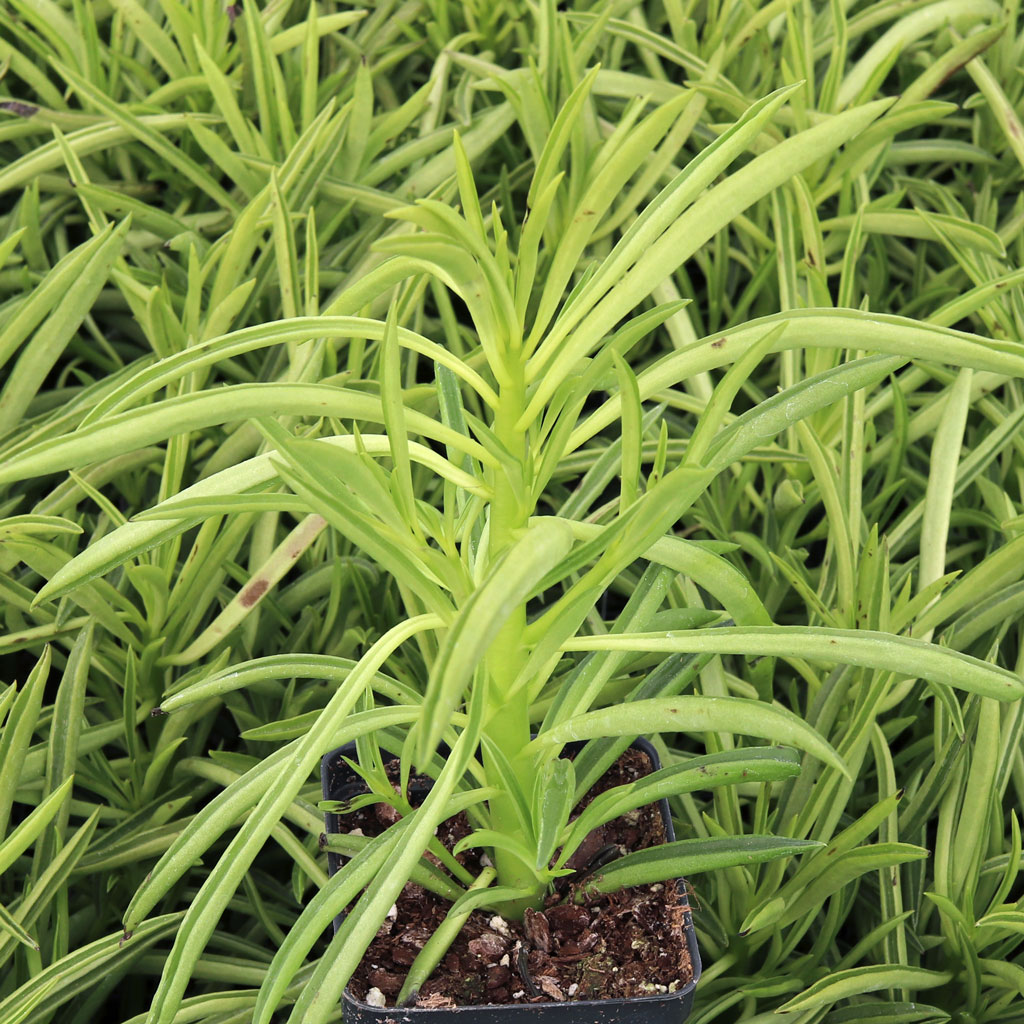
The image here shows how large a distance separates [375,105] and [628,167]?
696 millimetres

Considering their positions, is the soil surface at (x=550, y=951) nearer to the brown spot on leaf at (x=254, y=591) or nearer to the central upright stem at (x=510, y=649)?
the central upright stem at (x=510, y=649)

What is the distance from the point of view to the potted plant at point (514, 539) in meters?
0.45

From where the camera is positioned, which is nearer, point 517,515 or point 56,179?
point 517,515

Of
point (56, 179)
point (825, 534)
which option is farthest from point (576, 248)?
point (56, 179)

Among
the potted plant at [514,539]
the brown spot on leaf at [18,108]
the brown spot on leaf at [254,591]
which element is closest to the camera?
the potted plant at [514,539]

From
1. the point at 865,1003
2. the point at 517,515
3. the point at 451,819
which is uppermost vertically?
the point at 517,515

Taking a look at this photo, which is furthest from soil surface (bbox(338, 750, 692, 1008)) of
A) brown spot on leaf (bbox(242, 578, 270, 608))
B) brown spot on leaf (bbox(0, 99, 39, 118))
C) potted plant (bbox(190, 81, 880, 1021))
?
brown spot on leaf (bbox(0, 99, 39, 118))

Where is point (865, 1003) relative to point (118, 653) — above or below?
below

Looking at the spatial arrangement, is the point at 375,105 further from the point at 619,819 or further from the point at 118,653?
the point at 619,819

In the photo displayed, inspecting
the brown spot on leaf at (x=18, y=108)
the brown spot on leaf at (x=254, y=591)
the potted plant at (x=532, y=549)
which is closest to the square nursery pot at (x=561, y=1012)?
the potted plant at (x=532, y=549)

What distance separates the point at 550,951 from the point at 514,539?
7.8 inches

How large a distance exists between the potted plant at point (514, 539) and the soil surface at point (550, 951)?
0.04 feet

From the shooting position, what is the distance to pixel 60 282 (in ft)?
2.77

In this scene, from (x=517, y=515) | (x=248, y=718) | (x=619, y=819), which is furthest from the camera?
(x=248, y=718)
